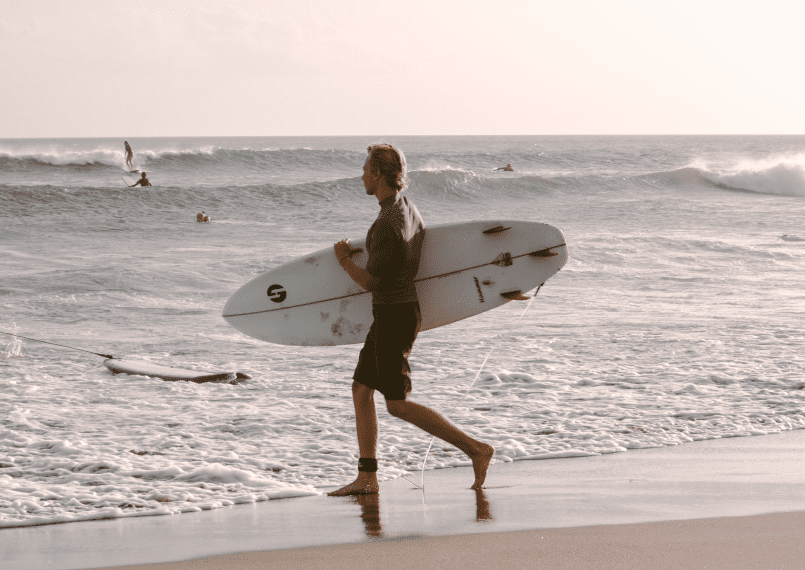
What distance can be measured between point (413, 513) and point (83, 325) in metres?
5.64

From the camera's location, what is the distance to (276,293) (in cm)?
397

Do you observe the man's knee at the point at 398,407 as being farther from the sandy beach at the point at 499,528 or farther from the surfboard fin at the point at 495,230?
the surfboard fin at the point at 495,230

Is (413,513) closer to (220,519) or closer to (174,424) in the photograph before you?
(220,519)

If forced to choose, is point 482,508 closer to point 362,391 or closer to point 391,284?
point 362,391

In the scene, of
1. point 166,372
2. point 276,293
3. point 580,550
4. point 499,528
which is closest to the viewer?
point 580,550

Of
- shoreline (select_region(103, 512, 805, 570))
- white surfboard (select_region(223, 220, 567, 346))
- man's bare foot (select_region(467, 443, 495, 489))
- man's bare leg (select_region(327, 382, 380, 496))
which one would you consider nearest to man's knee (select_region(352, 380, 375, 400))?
man's bare leg (select_region(327, 382, 380, 496))

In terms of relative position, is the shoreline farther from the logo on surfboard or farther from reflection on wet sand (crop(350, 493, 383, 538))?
the logo on surfboard

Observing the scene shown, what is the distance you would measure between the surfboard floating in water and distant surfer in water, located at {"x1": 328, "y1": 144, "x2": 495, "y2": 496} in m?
2.58

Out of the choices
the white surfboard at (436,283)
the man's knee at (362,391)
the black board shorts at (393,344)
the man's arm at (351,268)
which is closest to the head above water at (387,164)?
the man's arm at (351,268)

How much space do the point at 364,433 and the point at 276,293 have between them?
117cm

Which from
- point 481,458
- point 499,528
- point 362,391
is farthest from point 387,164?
point 499,528

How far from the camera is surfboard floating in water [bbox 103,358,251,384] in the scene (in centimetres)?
531

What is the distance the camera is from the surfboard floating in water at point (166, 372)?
5.31 metres

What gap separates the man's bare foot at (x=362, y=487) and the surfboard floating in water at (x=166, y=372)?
2.37 m
